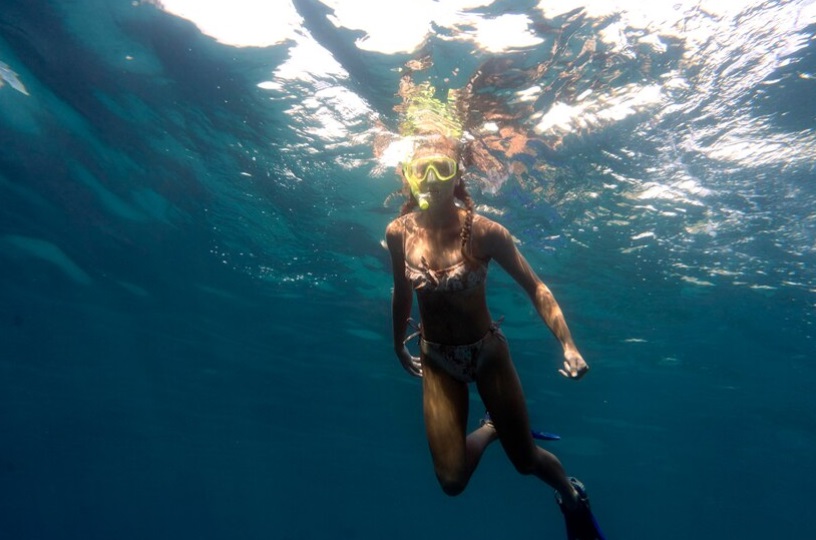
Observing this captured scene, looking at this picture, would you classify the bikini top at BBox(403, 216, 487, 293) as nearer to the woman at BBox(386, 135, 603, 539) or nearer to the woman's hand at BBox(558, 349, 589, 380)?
the woman at BBox(386, 135, 603, 539)

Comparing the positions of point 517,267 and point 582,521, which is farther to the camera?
point 582,521

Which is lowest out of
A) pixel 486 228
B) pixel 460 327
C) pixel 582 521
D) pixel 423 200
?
pixel 582 521

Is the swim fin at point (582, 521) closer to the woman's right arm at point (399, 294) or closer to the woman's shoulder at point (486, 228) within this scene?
the woman's right arm at point (399, 294)

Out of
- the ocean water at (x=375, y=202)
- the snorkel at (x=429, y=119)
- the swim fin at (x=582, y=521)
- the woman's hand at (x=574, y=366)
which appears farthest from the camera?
the snorkel at (x=429, y=119)

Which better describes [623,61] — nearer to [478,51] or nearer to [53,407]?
[478,51]

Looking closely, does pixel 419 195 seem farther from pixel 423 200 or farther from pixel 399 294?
pixel 399 294

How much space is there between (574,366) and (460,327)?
1.38m

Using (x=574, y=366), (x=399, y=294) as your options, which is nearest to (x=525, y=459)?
(x=574, y=366)

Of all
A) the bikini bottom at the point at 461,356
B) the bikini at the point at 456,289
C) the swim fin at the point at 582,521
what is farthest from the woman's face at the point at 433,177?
the swim fin at the point at 582,521

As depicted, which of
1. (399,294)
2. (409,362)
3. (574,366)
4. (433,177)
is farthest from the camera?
(409,362)

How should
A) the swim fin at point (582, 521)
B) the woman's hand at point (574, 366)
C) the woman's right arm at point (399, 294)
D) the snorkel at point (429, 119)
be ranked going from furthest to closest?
1. the snorkel at point (429, 119)
2. the woman's right arm at point (399, 294)
3. the swim fin at point (582, 521)
4. the woman's hand at point (574, 366)

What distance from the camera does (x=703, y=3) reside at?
743 centimetres

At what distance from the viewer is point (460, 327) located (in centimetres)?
510

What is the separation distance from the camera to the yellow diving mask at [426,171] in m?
4.97
